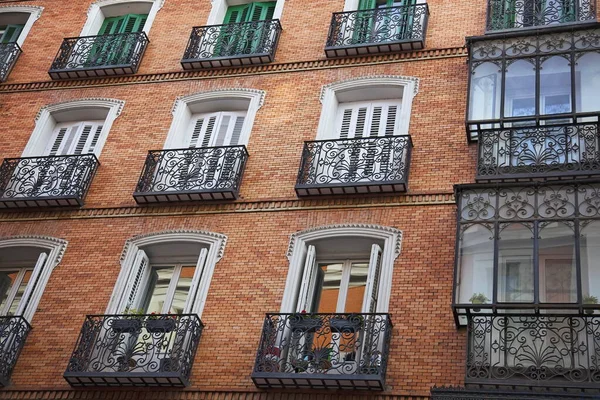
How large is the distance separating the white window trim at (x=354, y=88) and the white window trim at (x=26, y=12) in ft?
26.1

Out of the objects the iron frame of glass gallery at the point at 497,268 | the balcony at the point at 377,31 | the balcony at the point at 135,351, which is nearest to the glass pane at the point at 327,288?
the balcony at the point at 135,351

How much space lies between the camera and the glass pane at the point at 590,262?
11.6 m

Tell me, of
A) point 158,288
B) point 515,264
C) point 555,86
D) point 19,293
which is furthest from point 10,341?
point 555,86

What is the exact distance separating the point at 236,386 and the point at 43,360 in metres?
3.31

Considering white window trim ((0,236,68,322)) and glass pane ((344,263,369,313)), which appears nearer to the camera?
glass pane ((344,263,369,313))

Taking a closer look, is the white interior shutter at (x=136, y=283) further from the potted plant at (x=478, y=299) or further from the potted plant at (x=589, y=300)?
the potted plant at (x=589, y=300)

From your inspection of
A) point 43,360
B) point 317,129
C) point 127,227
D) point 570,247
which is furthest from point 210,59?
point 570,247

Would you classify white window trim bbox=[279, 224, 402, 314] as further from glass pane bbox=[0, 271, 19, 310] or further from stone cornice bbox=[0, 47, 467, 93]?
glass pane bbox=[0, 271, 19, 310]

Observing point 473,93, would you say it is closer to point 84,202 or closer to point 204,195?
point 204,195

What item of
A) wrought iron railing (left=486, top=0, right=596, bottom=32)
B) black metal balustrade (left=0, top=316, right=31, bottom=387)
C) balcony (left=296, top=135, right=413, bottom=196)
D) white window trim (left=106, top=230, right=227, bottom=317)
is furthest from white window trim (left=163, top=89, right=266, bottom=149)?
wrought iron railing (left=486, top=0, right=596, bottom=32)

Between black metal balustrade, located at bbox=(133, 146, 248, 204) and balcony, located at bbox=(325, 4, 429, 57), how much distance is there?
3.16 m

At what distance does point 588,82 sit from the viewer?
14.3 m

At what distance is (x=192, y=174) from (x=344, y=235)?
3.29 meters

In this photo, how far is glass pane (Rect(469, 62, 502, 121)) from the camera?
14.5 meters
